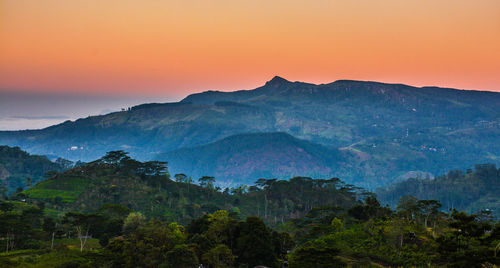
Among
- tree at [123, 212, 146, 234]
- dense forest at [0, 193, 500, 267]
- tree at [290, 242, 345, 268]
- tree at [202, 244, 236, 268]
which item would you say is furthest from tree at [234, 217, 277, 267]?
tree at [123, 212, 146, 234]

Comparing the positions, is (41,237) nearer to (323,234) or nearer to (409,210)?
(323,234)

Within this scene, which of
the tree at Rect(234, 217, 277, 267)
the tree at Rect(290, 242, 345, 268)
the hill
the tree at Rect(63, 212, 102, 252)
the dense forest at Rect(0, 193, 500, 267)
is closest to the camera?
the dense forest at Rect(0, 193, 500, 267)

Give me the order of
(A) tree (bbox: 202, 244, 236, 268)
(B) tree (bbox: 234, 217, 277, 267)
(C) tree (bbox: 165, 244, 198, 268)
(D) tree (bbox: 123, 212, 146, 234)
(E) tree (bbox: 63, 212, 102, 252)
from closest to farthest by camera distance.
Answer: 1. (C) tree (bbox: 165, 244, 198, 268)
2. (A) tree (bbox: 202, 244, 236, 268)
3. (B) tree (bbox: 234, 217, 277, 267)
4. (E) tree (bbox: 63, 212, 102, 252)
5. (D) tree (bbox: 123, 212, 146, 234)

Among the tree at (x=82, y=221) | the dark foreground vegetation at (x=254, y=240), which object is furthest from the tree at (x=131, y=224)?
the tree at (x=82, y=221)

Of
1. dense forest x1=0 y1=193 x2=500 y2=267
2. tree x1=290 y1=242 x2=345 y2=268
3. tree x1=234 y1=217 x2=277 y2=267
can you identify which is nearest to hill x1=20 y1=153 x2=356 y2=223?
Answer: dense forest x1=0 y1=193 x2=500 y2=267

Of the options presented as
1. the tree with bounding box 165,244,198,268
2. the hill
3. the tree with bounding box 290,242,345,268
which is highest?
the tree with bounding box 290,242,345,268

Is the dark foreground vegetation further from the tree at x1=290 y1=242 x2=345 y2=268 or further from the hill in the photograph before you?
the hill

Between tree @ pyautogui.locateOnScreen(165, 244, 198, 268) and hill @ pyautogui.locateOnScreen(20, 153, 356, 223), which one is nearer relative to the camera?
tree @ pyautogui.locateOnScreen(165, 244, 198, 268)

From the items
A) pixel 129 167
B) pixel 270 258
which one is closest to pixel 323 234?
pixel 270 258

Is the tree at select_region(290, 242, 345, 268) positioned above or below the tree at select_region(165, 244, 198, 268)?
above

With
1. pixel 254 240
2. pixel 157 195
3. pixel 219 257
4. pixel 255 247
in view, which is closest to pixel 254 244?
pixel 255 247

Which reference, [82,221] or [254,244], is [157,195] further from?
[254,244]
